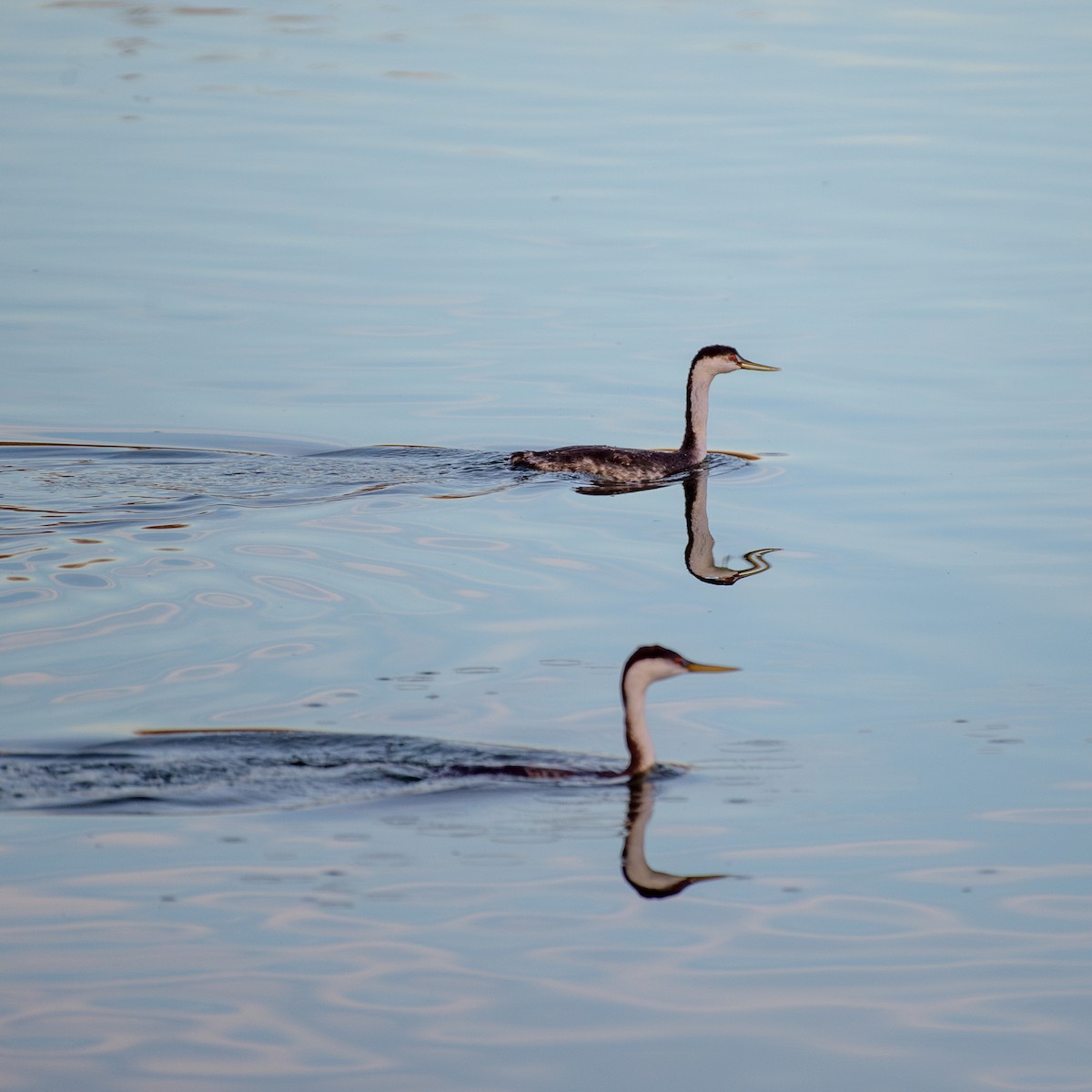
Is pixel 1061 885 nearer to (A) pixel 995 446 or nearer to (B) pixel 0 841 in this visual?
(B) pixel 0 841

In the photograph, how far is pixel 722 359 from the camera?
Result: 643 inches

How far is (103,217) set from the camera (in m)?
22.0

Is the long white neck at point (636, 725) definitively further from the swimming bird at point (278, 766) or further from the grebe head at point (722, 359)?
the grebe head at point (722, 359)

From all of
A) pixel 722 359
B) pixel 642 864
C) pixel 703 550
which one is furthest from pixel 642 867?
pixel 722 359

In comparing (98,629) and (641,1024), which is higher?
(98,629)

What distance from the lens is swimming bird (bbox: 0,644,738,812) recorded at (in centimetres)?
878

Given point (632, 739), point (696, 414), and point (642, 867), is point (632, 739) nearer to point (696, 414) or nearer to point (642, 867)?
point (642, 867)

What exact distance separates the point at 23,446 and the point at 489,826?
752cm

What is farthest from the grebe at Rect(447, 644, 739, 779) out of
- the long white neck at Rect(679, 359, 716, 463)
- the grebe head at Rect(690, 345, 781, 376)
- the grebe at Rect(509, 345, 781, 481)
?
the grebe head at Rect(690, 345, 781, 376)

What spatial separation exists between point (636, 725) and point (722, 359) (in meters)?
7.63

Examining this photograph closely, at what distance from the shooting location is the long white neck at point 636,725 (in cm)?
912

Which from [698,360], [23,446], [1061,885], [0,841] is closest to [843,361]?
[698,360]

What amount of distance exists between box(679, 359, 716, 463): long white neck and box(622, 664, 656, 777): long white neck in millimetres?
6905

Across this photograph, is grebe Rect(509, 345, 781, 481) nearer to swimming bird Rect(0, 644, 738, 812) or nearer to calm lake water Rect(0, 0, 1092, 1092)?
calm lake water Rect(0, 0, 1092, 1092)
